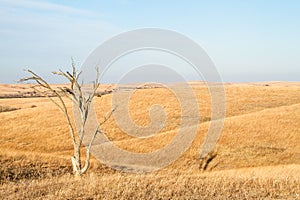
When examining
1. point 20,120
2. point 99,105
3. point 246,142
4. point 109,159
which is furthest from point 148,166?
point 99,105

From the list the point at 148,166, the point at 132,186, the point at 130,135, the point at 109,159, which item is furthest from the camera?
the point at 130,135

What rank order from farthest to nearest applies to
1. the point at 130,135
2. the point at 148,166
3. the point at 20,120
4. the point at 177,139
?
the point at 20,120 → the point at 130,135 → the point at 177,139 → the point at 148,166

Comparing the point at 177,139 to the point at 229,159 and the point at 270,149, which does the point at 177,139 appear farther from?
the point at 270,149

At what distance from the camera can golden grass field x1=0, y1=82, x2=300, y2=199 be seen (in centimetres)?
1014

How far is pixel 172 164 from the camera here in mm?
33000

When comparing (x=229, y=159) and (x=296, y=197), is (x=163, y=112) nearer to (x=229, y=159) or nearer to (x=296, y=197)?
(x=229, y=159)

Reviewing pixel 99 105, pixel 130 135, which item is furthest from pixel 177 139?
pixel 99 105

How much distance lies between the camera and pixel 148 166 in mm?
32156

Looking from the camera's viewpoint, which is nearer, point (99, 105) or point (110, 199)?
point (110, 199)

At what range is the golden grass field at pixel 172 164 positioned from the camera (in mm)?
10141

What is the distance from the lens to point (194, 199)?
9086mm

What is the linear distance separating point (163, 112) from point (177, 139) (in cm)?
1598

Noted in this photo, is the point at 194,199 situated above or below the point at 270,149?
above

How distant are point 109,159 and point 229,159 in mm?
12694
